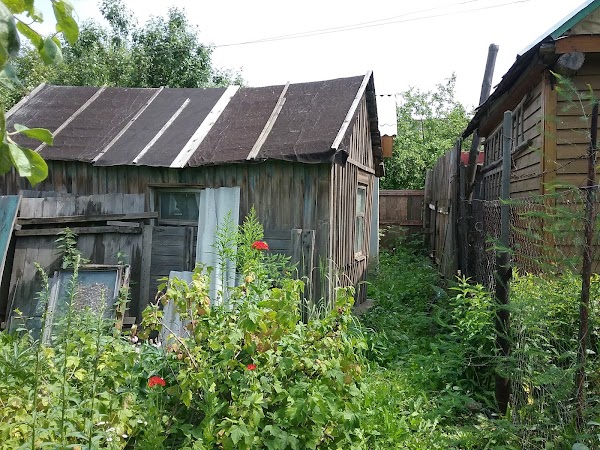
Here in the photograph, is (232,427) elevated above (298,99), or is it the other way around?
(298,99)

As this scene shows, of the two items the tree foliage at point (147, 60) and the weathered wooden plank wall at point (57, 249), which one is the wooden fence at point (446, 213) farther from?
the tree foliage at point (147, 60)

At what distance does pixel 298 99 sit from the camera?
27.5 feet

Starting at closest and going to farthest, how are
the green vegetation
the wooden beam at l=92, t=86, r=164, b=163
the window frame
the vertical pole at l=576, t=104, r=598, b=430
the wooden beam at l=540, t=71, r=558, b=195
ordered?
1. the green vegetation
2. the vertical pole at l=576, t=104, r=598, b=430
3. the wooden beam at l=540, t=71, r=558, b=195
4. the wooden beam at l=92, t=86, r=164, b=163
5. the window frame

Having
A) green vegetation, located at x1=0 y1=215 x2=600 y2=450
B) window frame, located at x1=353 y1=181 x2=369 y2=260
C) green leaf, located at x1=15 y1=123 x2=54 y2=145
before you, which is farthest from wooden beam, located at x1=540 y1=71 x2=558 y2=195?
green leaf, located at x1=15 y1=123 x2=54 y2=145

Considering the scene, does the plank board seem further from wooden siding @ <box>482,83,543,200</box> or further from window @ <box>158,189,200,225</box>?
wooden siding @ <box>482,83,543,200</box>

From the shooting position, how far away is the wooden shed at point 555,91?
20.1ft

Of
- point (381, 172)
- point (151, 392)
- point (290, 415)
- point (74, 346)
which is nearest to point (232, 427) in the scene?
point (290, 415)

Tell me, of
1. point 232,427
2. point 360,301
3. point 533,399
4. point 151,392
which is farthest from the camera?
point 360,301

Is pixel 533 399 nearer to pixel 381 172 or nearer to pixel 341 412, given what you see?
pixel 341 412

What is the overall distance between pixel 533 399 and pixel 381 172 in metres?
8.71

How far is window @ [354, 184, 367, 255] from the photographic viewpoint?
9.58 meters

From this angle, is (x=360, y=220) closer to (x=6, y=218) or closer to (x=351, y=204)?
(x=351, y=204)

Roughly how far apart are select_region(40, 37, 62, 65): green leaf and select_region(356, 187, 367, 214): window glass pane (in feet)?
28.4

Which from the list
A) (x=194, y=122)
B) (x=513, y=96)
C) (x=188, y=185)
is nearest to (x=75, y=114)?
(x=194, y=122)
